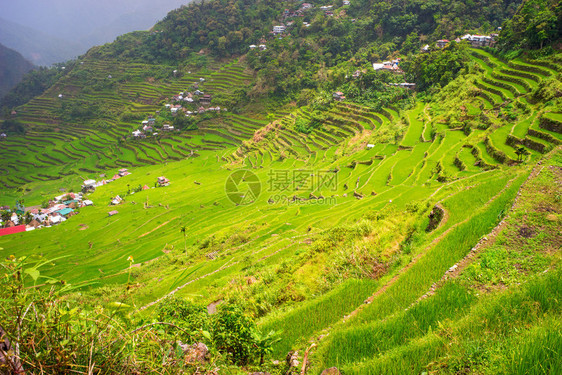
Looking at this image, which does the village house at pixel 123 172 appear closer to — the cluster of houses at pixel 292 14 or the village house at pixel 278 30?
the cluster of houses at pixel 292 14

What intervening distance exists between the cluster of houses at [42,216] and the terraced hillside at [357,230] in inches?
113

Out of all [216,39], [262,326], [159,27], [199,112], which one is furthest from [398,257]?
[159,27]

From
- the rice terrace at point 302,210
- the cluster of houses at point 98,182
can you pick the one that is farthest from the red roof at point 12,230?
the cluster of houses at point 98,182

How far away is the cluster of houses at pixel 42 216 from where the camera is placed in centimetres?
3306

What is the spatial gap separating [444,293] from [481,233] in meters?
2.51

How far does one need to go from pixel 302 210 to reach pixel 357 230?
9569 mm

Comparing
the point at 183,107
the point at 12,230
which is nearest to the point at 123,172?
the point at 12,230

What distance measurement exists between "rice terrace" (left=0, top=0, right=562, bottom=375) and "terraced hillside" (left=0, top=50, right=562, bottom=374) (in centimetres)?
6

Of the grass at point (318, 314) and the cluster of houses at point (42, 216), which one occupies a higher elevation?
the grass at point (318, 314)

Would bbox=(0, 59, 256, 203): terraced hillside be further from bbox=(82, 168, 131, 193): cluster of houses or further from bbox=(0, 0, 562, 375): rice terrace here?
bbox=(82, 168, 131, 193): cluster of houses

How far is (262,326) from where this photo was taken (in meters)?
4.71

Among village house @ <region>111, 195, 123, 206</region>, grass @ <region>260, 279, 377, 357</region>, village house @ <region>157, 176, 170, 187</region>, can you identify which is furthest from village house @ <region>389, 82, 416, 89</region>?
village house @ <region>111, 195, 123, 206</region>

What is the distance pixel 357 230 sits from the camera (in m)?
8.43

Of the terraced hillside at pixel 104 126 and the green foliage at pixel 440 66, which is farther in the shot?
the terraced hillside at pixel 104 126
